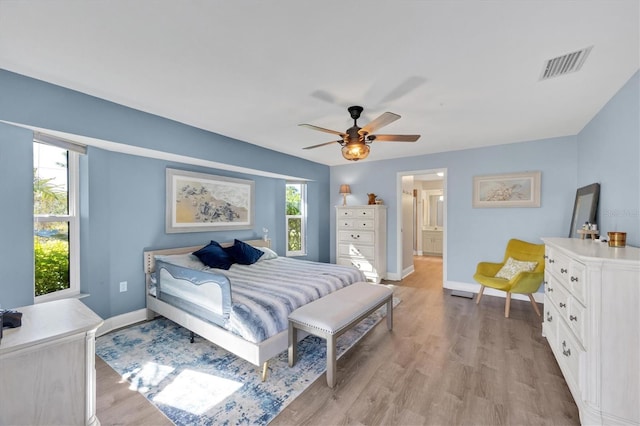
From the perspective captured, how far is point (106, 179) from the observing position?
3.05 m

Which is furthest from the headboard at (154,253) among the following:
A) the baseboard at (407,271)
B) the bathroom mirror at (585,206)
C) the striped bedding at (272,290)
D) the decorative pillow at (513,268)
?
the bathroom mirror at (585,206)

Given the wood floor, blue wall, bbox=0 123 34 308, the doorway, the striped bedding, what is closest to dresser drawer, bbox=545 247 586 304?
the wood floor

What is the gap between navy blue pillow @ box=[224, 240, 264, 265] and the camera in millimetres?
3949

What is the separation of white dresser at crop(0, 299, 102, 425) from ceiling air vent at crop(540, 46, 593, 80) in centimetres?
338

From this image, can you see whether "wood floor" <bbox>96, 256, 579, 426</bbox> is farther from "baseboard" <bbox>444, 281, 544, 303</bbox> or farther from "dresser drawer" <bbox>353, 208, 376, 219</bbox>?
"dresser drawer" <bbox>353, 208, 376, 219</bbox>

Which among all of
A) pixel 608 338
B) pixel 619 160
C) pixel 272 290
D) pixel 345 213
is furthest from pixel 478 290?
pixel 272 290

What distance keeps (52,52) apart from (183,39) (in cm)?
99

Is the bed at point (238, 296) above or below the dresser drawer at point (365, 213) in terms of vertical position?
below

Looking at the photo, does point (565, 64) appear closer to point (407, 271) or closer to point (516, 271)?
point (516, 271)

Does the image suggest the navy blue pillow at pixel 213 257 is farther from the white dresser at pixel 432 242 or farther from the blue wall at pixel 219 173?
the white dresser at pixel 432 242

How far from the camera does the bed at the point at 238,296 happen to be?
2205 mm

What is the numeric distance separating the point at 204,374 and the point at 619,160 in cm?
404

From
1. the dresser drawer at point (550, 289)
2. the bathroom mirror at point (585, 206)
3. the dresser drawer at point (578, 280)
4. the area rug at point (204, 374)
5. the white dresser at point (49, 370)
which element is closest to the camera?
the white dresser at point (49, 370)

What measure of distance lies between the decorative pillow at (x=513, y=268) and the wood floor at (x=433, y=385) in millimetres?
679
